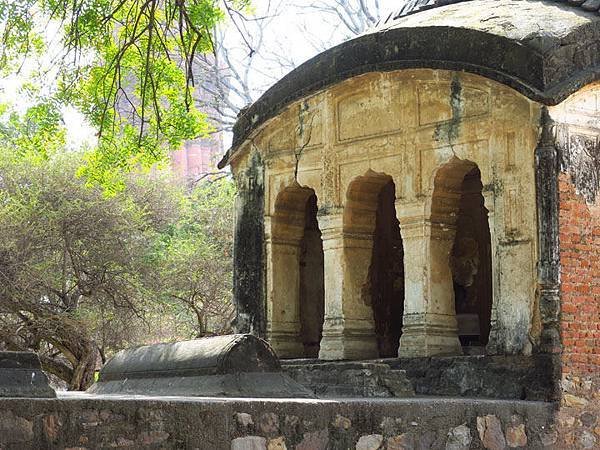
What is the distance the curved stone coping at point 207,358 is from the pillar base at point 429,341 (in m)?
1.92

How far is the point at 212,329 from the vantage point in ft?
74.1

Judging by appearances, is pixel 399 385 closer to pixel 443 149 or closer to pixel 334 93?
pixel 443 149

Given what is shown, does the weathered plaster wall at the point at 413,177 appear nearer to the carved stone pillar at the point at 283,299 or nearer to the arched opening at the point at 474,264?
the carved stone pillar at the point at 283,299

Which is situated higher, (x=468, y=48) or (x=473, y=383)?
(x=468, y=48)

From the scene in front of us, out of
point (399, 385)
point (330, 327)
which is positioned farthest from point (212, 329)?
point (399, 385)

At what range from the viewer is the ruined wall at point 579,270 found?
8.24 m

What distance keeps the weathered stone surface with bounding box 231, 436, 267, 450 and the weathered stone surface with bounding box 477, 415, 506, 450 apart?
1922mm

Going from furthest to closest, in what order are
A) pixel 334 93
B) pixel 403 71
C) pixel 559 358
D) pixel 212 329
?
pixel 212 329
pixel 334 93
pixel 403 71
pixel 559 358

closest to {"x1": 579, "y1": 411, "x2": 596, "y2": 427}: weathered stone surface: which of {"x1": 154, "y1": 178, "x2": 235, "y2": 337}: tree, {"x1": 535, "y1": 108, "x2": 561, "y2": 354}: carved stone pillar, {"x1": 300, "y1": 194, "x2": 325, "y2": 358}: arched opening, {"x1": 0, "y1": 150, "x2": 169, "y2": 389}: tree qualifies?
{"x1": 535, "y1": 108, "x2": 561, "y2": 354}: carved stone pillar

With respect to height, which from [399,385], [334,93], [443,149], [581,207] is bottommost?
[399,385]

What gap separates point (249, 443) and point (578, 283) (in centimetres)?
341

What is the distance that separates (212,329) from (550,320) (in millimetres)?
14882

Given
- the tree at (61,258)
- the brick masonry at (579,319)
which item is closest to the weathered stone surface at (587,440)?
the brick masonry at (579,319)

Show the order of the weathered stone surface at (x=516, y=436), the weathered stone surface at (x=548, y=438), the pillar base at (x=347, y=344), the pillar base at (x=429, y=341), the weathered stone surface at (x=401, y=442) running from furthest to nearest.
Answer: the pillar base at (x=347, y=344) < the pillar base at (x=429, y=341) < the weathered stone surface at (x=548, y=438) < the weathered stone surface at (x=516, y=436) < the weathered stone surface at (x=401, y=442)
